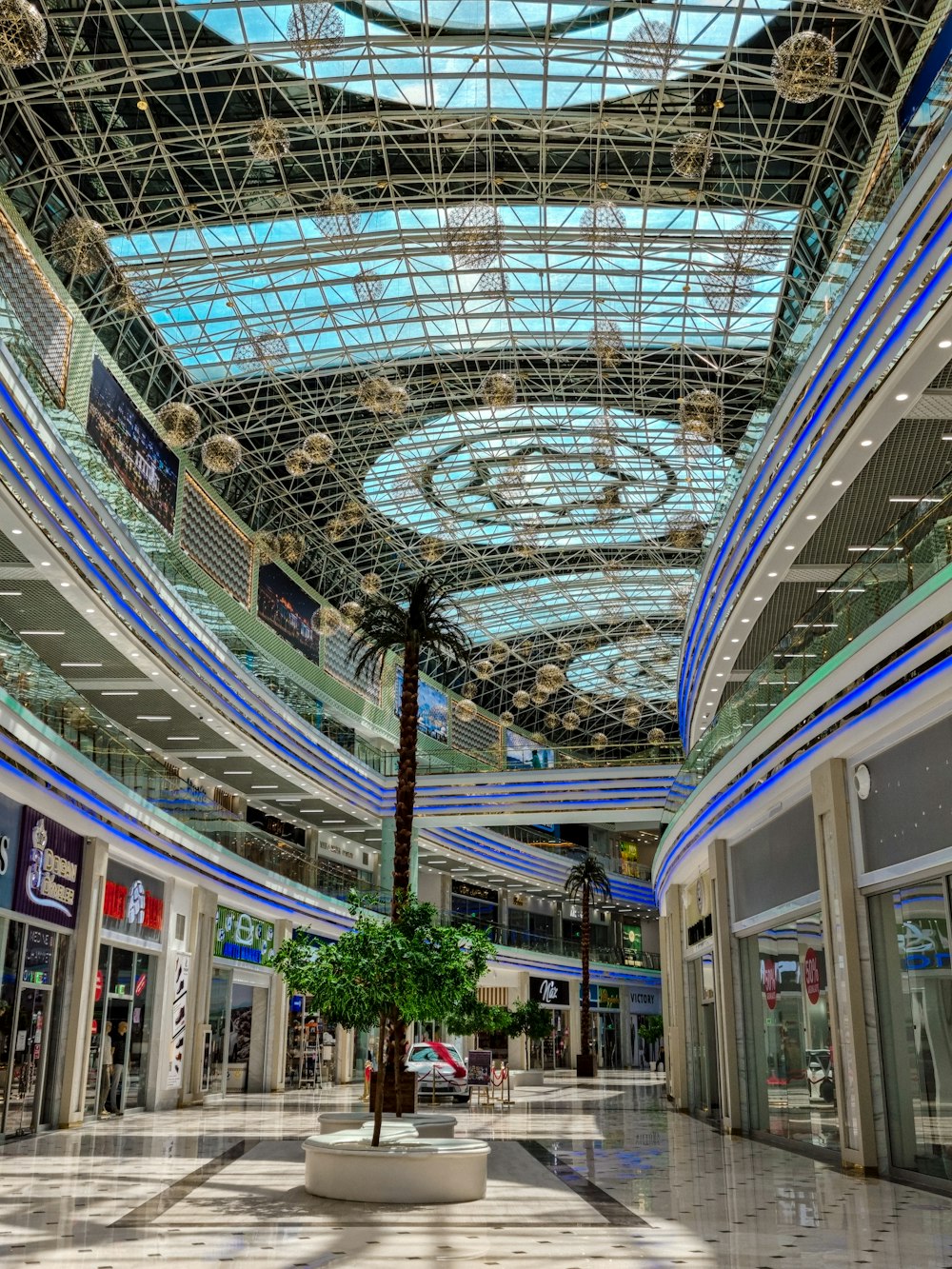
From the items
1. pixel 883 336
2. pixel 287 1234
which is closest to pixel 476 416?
pixel 883 336

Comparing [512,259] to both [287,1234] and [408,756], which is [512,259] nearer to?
[408,756]

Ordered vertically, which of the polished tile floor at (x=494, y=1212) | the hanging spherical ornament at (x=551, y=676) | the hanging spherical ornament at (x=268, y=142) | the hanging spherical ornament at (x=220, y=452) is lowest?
the polished tile floor at (x=494, y=1212)

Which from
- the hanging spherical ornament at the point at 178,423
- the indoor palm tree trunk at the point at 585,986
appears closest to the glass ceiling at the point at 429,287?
the hanging spherical ornament at the point at 178,423

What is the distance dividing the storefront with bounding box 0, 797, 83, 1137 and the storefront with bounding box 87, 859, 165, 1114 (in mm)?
1625

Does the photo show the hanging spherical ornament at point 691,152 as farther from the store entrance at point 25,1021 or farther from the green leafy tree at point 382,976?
the store entrance at point 25,1021

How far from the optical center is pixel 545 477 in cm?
4188

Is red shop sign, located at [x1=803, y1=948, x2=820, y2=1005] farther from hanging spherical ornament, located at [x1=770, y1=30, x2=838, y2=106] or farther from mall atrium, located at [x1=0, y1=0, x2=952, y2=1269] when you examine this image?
hanging spherical ornament, located at [x1=770, y1=30, x2=838, y2=106]

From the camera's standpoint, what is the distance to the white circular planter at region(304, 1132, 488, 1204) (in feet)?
35.1

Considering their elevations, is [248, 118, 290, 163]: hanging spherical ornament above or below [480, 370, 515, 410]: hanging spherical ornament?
above

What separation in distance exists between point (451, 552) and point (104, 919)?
28.2 metres

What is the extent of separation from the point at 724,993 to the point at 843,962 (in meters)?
6.77

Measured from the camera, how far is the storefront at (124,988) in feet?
70.2


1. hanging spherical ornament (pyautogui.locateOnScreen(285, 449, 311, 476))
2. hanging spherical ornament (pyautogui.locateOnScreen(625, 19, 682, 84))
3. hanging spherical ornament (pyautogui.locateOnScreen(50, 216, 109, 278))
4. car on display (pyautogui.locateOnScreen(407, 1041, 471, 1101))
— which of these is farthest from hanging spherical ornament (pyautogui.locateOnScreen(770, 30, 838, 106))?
car on display (pyautogui.locateOnScreen(407, 1041, 471, 1101))

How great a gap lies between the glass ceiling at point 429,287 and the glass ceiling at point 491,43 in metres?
3.61
